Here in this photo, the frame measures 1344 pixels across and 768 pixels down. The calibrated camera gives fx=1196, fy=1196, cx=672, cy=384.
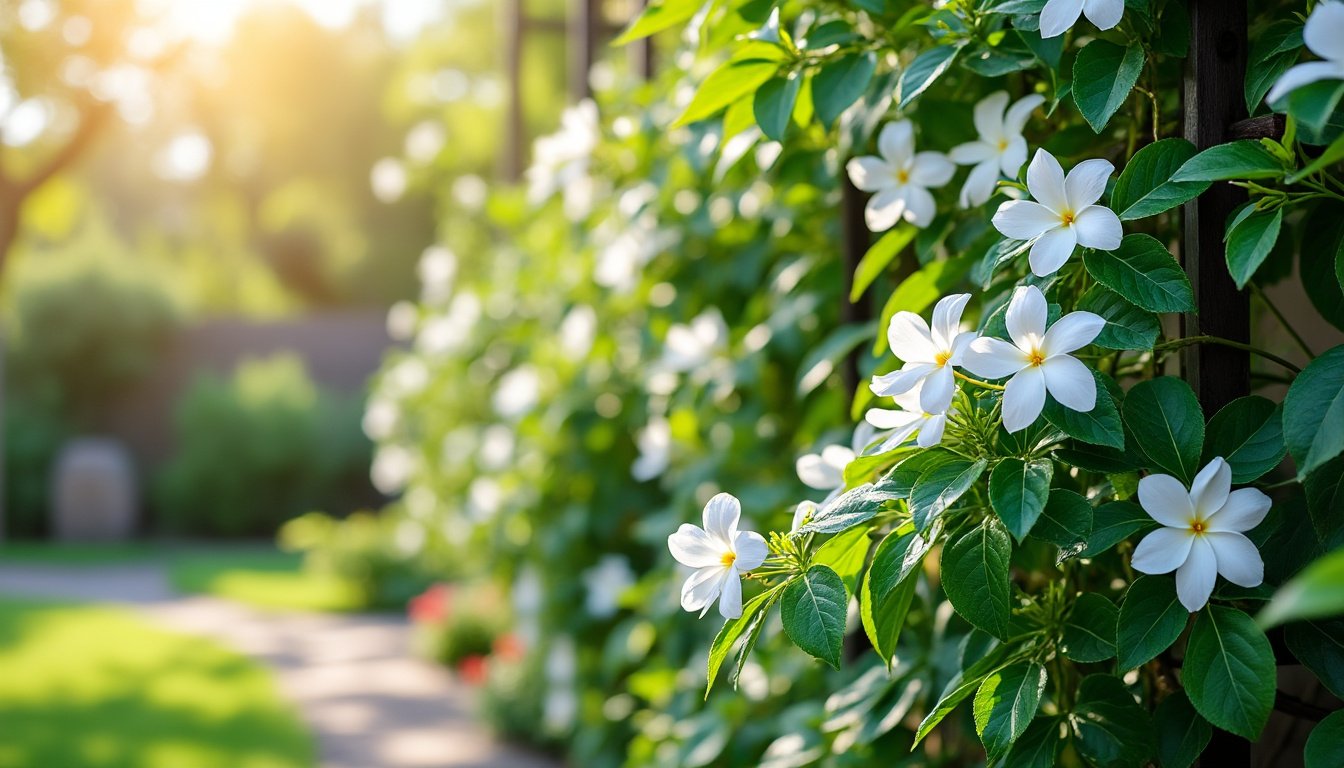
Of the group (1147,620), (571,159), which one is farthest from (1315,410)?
(571,159)

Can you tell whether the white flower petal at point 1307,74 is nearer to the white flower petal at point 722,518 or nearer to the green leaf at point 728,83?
the white flower petal at point 722,518

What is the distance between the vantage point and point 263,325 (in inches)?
428

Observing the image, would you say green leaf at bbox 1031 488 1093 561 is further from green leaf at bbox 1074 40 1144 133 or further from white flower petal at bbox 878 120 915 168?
white flower petal at bbox 878 120 915 168

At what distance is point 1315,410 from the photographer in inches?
29.1

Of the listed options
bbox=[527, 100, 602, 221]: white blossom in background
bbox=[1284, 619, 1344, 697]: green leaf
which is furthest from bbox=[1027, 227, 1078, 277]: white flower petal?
bbox=[527, 100, 602, 221]: white blossom in background

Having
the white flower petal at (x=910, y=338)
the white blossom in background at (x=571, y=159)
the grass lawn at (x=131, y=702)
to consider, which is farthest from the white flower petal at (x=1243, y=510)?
the grass lawn at (x=131, y=702)

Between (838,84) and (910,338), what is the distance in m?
0.39

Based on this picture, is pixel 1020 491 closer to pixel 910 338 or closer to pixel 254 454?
pixel 910 338

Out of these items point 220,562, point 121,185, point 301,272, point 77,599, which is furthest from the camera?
point 121,185

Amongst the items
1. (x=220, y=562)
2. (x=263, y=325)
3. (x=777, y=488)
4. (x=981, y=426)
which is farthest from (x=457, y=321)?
(x=263, y=325)

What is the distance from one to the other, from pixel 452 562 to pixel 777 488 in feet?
9.29

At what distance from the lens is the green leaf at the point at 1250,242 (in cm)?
75

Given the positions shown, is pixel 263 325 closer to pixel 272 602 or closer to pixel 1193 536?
pixel 272 602

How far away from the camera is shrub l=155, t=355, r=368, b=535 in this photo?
9.36 meters
